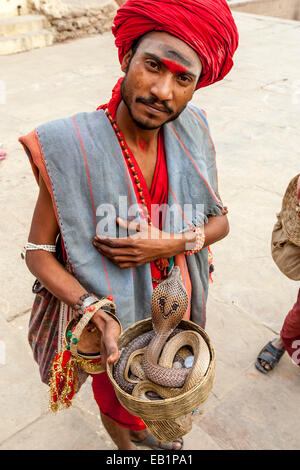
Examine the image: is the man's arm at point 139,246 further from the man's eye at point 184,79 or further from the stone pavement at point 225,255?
the stone pavement at point 225,255

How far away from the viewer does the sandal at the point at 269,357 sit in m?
2.64

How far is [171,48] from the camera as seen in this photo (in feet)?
4.27

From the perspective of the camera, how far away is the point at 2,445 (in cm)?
221

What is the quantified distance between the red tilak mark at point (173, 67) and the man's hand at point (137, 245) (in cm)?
47

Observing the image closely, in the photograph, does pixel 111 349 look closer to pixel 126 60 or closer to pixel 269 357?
pixel 126 60

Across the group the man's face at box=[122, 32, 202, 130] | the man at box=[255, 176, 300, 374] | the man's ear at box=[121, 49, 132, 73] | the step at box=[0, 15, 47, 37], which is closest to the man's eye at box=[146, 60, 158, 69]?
the man's face at box=[122, 32, 202, 130]

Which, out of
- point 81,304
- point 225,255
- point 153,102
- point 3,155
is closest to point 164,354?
point 81,304

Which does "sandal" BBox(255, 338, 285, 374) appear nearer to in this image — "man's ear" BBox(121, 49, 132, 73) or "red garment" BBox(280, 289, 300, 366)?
"red garment" BBox(280, 289, 300, 366)

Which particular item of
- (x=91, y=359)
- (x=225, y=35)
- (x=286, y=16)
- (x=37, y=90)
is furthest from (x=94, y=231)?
(x=286, y=16)

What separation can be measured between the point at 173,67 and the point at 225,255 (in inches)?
94.6

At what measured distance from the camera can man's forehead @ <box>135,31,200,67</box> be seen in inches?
51.2

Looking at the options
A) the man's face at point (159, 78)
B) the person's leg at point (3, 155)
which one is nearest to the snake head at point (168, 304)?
the man's face at point (159, 78)

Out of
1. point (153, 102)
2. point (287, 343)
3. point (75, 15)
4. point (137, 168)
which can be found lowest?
point (287, 343)

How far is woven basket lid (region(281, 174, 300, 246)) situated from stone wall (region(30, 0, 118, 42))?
7340 mm
